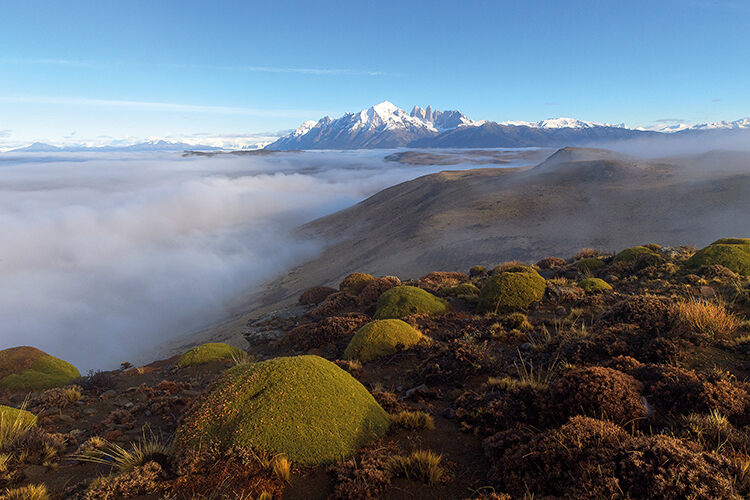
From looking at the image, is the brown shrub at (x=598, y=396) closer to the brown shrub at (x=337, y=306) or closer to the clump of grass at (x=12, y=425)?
the clump of grass at (x=12, y=425)

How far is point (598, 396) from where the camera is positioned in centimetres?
447

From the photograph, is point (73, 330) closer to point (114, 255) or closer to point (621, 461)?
point (114, 255)

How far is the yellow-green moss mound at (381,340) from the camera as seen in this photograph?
9.36 metres

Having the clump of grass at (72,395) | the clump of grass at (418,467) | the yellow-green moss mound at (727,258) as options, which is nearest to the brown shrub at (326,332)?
the clump of grass at (72,395)

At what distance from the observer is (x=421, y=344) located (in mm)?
9281

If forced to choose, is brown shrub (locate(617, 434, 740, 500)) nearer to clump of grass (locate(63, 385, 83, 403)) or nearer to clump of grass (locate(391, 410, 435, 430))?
clump of grass (locate(391, 410, 435, 430))

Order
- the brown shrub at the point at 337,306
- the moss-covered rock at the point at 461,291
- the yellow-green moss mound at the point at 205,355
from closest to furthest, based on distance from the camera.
A: 1. the yellow-green moss mound at the point at 205,355
2. the moss-covered rock at the point at 461,291
3. the brown shrub at the point at 337,306

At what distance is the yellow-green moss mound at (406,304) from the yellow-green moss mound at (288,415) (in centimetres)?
712

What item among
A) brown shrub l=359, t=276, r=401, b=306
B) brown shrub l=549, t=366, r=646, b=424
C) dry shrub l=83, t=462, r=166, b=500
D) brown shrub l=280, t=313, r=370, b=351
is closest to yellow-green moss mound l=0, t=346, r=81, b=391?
brown shrub l=280, t=313, r=370, b=351

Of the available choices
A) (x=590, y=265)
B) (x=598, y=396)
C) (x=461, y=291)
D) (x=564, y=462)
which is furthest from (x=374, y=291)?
(x=564, y=462)

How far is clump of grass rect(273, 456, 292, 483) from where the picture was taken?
160 inches

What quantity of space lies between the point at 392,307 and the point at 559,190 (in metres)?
48.6

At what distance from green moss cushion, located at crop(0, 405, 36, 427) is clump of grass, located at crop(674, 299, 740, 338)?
11862 millimetres

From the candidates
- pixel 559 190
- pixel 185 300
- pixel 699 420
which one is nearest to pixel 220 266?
pixel 185 300
